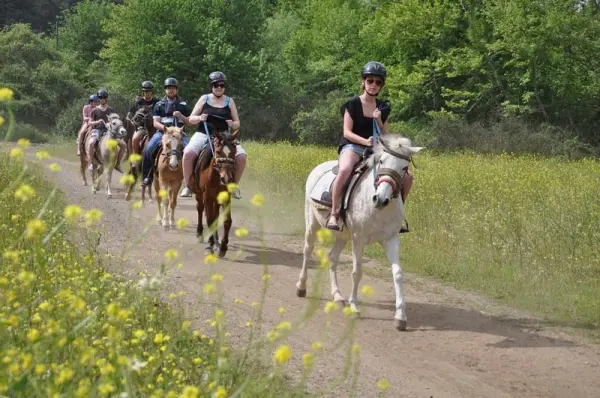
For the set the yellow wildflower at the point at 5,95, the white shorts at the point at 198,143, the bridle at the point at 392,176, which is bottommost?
the white shorts at the point at 198,143

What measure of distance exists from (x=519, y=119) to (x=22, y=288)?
33.9m

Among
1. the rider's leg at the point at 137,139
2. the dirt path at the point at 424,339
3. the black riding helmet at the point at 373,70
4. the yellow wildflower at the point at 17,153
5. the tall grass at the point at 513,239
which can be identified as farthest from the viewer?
the rider's leg at the point at 137,139

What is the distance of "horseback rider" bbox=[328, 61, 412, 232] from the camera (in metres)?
9.51

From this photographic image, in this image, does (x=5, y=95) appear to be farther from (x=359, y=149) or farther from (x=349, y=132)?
(x=359, y=149)

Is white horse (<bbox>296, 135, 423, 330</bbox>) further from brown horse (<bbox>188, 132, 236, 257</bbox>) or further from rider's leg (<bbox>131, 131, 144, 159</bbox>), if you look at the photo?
rider's leg (<bbox>131, 131, 144, 159</bbox>)

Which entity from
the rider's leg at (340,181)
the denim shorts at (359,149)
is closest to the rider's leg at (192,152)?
the denim shorts at (359,149)

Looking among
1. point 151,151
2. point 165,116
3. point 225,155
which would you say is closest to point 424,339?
point 225,155

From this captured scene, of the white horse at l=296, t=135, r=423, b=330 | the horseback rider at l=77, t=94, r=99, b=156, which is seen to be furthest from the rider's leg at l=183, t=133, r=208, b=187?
the horseback rider at l=77, t=94, r=99, b=156

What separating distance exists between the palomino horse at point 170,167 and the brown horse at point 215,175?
1.70 meters

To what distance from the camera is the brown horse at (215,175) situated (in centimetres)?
1215

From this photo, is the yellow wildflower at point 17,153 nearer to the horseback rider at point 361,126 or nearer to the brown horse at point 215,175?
the horseback rider at point 361,126

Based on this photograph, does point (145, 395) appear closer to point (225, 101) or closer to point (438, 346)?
point (438, 346)

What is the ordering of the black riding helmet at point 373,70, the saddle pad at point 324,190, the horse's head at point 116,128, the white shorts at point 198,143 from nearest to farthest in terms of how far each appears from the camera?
the black riding helmet at point 373,70
the saddle pad at point 324,190
the white shorts at point 198,143
the horse's head at point 116,128

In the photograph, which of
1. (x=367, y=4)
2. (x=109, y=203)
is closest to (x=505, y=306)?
(x=109, y=203)
